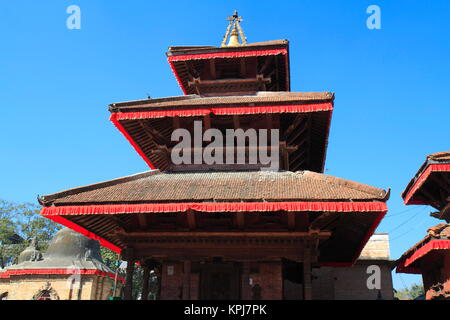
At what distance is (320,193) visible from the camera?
409 inches

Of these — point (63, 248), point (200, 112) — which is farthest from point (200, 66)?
point (63, 248)

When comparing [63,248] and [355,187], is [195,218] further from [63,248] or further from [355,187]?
[63,248]

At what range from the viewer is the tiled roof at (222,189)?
10.3 m

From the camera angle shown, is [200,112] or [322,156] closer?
[200,112]

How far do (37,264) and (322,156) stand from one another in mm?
24866

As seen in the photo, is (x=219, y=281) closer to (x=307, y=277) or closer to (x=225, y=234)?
(x=225, y=234)

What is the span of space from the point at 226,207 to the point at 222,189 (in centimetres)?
106

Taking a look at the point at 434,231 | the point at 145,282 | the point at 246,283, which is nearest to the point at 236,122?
the point at 246,283

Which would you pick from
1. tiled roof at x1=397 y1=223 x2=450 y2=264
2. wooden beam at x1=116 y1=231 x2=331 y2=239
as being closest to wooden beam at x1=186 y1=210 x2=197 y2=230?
wooden beam at x1=116 y1=231 x2=331 y2=239

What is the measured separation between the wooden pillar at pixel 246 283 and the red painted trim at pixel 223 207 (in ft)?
7.14

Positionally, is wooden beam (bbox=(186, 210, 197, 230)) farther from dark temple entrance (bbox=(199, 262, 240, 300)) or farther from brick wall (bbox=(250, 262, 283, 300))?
brick wall (bbox=(250, 262, 283, 300))

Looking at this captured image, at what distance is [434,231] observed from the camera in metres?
12.8

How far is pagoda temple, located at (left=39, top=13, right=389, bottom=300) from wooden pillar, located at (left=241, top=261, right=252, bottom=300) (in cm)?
3
